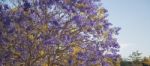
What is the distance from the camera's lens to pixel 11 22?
2397cm

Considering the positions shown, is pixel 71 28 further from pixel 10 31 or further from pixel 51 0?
Result: pixel 10 31

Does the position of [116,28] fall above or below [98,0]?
below

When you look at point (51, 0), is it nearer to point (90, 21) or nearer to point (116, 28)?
point (90, 21)

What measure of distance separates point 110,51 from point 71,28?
12.1 ft

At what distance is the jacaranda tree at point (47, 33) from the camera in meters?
24.0

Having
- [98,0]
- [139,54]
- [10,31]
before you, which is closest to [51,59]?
[10,31]

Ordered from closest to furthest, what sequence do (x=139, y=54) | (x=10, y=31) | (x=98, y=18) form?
(x=10, y=31)
(x=98, y=18)
(x=139, y=54)

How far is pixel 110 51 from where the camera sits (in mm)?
25984

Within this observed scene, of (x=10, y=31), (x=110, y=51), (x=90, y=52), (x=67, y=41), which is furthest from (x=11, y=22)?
(x=110, y=51)

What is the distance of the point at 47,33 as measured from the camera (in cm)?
2417

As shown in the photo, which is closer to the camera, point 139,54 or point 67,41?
point 67,41

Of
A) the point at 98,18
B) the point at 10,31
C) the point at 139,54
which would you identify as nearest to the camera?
the point at 10,31

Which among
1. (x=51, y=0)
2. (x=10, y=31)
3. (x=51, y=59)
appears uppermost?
(x=51, y=0)

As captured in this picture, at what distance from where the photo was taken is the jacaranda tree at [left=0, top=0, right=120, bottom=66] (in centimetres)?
2400
